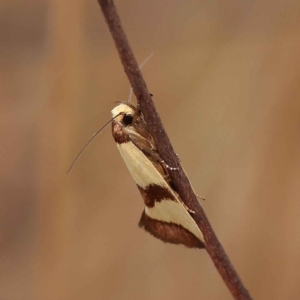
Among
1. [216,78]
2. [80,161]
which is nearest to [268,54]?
[216,78]

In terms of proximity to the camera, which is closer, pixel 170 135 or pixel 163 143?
pixel 163 143

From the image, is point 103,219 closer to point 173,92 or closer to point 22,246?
point 22,246

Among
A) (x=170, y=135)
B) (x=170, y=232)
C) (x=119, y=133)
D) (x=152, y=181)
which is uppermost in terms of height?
(x=170, y=135)

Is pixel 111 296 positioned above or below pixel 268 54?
below

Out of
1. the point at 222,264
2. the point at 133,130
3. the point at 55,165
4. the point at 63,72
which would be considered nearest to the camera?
the point at 222,264

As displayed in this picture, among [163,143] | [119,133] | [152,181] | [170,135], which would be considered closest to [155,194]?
[152,181]

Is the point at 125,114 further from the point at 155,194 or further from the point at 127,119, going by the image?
the point at 155,194
